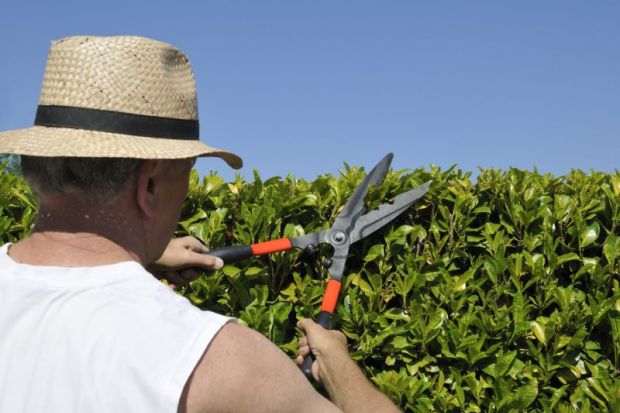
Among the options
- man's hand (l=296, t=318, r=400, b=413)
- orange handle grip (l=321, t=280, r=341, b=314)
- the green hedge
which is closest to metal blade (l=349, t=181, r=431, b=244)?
the green hedge

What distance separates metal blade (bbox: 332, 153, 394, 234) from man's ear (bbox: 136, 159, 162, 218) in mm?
2362

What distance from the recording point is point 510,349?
4875mm

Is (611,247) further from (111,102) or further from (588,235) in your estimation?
(111,102)

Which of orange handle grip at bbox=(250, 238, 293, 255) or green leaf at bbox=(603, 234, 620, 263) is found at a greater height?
green leaf at bbox=(603, 234, 620, 263)

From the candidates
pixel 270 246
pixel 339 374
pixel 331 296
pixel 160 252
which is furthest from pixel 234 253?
pixel 160 252

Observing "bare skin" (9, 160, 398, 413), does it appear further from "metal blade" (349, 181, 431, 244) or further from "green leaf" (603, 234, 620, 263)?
"green leaf" (603, 234, 620, 263)

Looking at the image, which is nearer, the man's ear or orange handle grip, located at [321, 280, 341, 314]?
the man's ear

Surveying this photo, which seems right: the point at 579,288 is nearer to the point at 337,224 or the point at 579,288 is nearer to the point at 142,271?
the point at 337,224

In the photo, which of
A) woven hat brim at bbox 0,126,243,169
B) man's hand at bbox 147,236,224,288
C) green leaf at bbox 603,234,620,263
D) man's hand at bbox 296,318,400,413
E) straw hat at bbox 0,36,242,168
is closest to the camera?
woven hat brim at bbox 0,126,243,169

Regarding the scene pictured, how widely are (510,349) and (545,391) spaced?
348 mm

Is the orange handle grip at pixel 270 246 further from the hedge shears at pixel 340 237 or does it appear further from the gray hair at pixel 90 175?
the gray hair at pixel 90 175

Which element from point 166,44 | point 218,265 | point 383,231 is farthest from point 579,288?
point 166,44

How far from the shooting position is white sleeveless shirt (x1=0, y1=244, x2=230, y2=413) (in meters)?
1.86

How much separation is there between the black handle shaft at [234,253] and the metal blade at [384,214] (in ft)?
1.93
